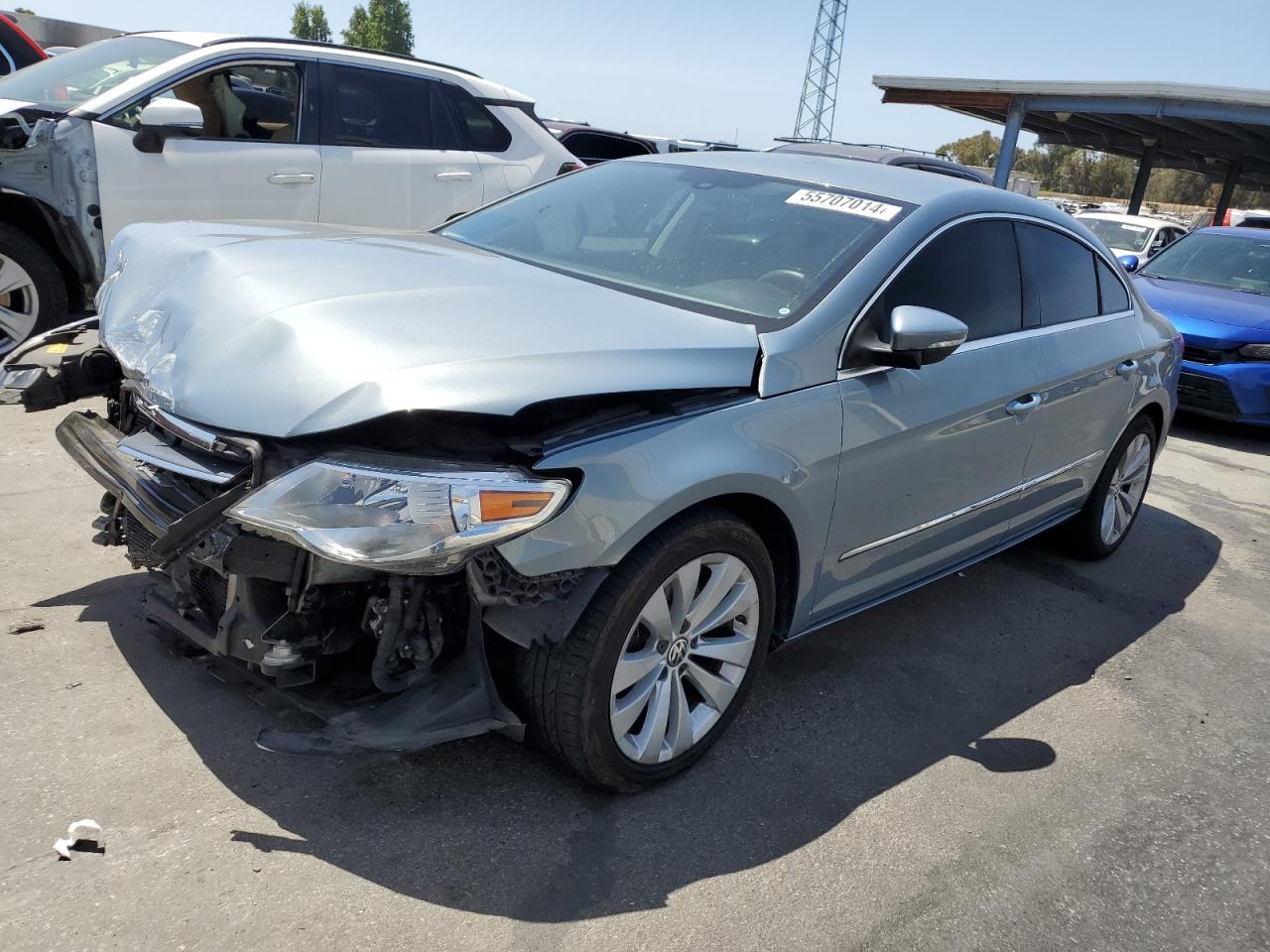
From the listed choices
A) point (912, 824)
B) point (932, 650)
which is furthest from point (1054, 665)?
point (912, 824)

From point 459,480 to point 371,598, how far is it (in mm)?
417

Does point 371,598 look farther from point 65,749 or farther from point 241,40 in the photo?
point 241,40

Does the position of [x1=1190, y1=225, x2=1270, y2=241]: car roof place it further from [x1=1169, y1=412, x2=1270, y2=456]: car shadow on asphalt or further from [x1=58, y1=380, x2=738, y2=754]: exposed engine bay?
[x1=58, y1=380, x2=738, y2=754]: exposed engine bay

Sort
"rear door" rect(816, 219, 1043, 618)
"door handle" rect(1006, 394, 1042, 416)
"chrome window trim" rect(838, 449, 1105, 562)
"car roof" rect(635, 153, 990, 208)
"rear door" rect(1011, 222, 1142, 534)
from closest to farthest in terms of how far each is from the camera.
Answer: "rear door" rect(816, 219, 1043, 618) → "chrome window trim" rect(838, 449, 1105, 562) → "car roof" rect(635, 153, 990, 208) → "door handle" rect(1006, 394, 1042, 416) → "rear door" rect(1011, 222, 1142, 534)

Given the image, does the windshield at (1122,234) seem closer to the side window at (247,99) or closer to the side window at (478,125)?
the side window at (478,125)

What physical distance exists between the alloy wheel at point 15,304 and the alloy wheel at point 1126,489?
5529mm

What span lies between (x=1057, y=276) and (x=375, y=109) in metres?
4.34

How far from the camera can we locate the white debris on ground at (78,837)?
237 cm

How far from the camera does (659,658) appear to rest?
9.16 feet

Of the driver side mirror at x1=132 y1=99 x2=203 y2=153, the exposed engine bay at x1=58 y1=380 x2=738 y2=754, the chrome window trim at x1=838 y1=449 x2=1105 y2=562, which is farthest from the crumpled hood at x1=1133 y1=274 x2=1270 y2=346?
the exposed engine bay at x1=58 y1=380 x2=738 y2=754

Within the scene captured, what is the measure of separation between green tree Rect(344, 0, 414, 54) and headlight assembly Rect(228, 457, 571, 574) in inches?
3416

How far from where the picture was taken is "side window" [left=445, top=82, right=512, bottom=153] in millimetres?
7066

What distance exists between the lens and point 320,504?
2.27 metres

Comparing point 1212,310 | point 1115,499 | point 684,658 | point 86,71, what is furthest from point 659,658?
point 1212,310
